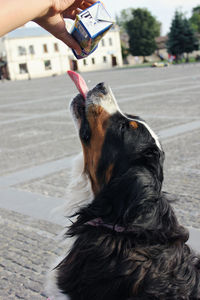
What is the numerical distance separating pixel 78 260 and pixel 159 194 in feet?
2.08

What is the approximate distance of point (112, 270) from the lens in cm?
220

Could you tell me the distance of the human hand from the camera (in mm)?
1998

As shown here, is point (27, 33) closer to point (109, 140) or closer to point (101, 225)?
point (109, 140)

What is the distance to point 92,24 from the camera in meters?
2.22

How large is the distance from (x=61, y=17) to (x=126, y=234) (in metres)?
1.29

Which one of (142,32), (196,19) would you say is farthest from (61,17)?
(196,19)

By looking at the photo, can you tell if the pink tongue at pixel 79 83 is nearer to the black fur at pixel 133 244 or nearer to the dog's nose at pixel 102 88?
the dog's nose at pixel 102 88

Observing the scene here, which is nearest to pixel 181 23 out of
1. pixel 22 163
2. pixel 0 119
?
pixel 0 119

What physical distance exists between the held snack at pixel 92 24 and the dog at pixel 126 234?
57 centimetres

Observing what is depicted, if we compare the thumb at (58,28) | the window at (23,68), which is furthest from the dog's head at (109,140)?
the window at (23,68)

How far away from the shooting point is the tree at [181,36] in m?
54.8

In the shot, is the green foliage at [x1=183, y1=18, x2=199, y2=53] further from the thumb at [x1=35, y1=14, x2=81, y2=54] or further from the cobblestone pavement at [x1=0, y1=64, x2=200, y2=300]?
the thumb at [x1=35, y1=14, x2=81, y2=54]

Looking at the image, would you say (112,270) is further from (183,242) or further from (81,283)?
(183,242)

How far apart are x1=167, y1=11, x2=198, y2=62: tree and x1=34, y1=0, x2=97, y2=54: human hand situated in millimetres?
55909
